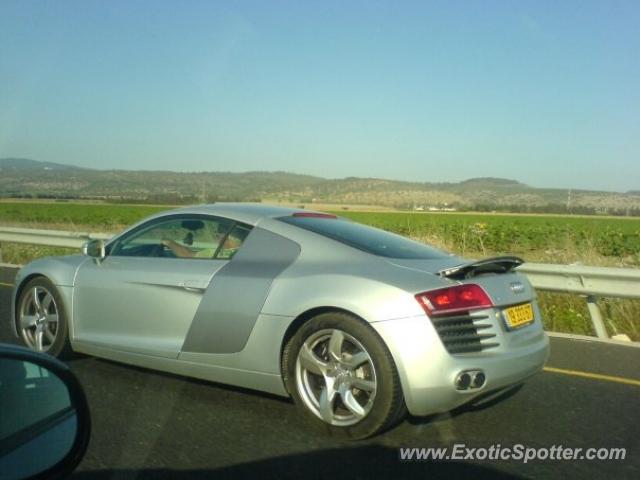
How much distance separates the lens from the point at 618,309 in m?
8.90

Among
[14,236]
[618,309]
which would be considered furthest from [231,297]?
[14,236]

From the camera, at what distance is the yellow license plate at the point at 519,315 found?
4570mm

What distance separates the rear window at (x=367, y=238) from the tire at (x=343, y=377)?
632 mm

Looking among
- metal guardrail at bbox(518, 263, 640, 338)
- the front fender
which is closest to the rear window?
the front fender

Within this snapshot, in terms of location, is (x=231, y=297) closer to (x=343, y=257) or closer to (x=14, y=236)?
(x=343, y=257)

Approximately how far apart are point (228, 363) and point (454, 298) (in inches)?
61.0

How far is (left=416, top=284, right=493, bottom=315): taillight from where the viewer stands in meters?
4.26

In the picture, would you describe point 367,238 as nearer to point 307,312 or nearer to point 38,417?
point 307,312

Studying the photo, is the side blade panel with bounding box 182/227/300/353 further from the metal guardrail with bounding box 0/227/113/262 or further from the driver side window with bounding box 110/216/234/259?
the metal guardrail with bounding box 0/227/113/262

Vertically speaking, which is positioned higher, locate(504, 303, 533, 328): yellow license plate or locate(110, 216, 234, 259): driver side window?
locate(110, 216, 234, 259): driver side window

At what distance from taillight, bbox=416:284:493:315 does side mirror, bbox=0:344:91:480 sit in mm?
2167

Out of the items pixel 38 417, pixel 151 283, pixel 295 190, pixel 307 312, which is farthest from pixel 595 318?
pixel 295 190

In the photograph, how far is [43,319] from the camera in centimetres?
619

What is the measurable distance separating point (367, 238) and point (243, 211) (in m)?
0.93
